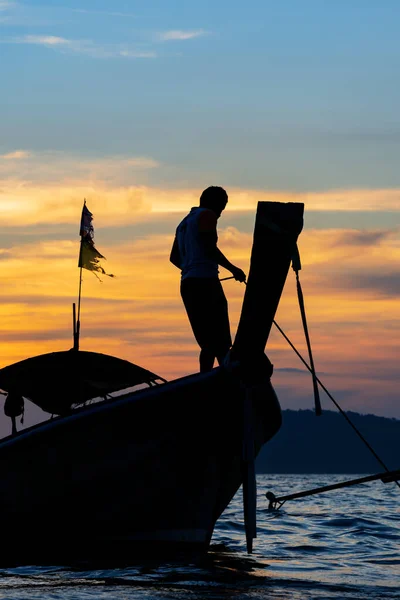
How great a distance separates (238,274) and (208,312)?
0.75 meters

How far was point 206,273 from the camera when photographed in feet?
37.4

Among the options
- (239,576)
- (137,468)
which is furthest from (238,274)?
(239,576)

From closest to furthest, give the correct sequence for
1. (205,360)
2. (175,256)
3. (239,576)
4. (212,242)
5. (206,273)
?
1. (239,576)
2. (212,242)
3. (206,273)
4. (205,360)
5. (175,256)

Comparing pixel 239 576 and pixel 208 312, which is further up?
pixel 208 312

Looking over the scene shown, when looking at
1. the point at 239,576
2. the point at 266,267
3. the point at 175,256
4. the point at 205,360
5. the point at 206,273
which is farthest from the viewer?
the point at 175,256

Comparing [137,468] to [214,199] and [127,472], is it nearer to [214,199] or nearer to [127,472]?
[127,472]

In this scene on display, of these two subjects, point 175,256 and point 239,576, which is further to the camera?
point 175,256

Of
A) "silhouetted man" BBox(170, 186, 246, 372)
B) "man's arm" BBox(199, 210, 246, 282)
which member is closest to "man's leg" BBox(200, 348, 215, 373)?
"silhouetted man" BBox(170, 186, 246, 372)

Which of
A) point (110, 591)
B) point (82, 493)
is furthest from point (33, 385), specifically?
point (110, 591)

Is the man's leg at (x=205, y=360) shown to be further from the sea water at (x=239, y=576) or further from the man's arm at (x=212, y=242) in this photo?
the sea water at (x=239, y=576)

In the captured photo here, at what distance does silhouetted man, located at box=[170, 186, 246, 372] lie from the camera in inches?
441

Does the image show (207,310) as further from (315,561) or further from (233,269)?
(315,561)

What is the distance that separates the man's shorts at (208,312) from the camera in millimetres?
11438

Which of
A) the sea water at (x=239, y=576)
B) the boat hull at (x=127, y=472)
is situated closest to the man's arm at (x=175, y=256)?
the boat hull at (x=127, y=472)
